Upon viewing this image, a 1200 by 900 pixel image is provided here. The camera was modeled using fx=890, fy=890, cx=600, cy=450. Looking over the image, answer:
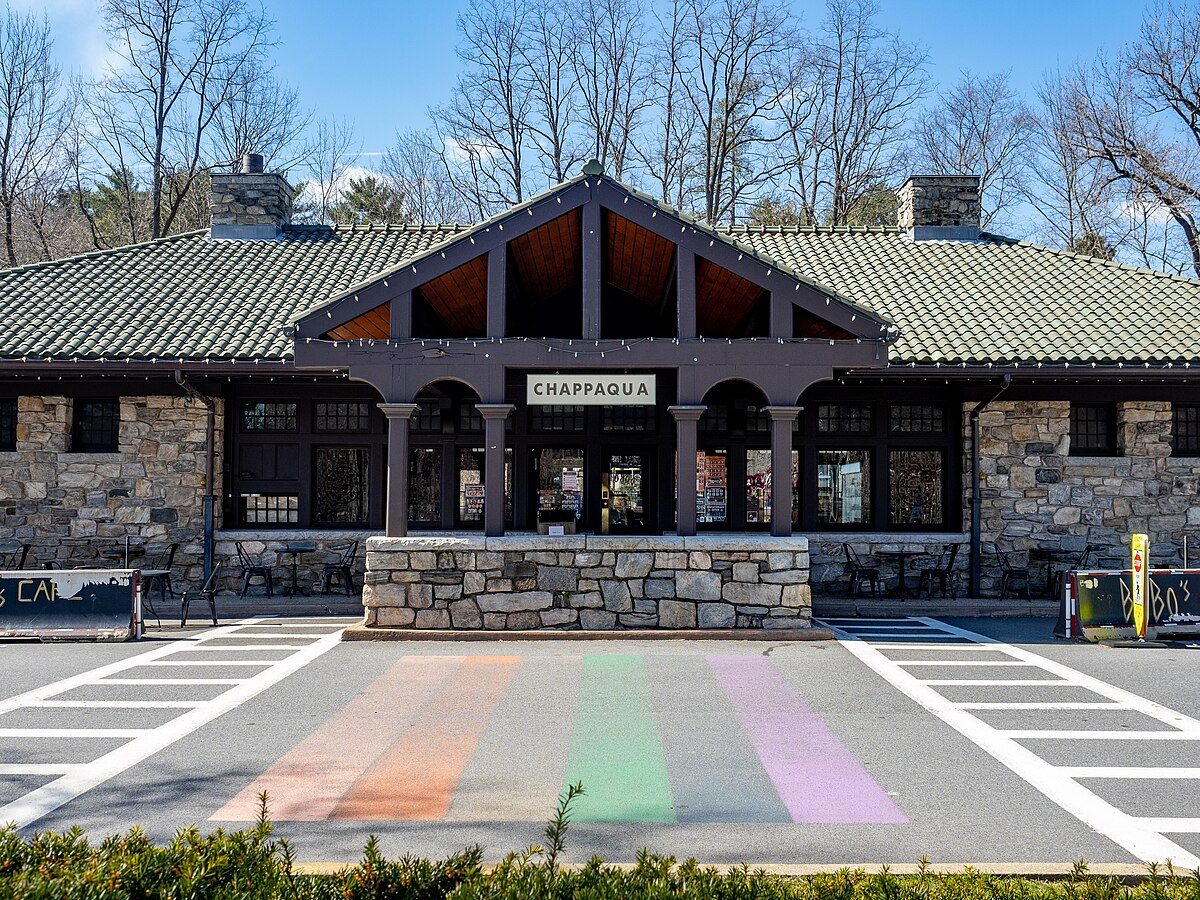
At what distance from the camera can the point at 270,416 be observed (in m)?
14.5

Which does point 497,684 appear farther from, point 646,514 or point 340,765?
point 646,514

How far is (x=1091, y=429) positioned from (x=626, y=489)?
759cm

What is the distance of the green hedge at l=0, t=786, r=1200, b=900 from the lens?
3.43 meters

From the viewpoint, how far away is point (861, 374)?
13273 millimetres

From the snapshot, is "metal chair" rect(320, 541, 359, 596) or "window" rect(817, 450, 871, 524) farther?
"window" rect(817, 450, 871, 524)

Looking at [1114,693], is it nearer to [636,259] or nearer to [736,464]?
[736,464]

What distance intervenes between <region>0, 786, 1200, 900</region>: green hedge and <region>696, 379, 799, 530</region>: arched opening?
35.2 ft

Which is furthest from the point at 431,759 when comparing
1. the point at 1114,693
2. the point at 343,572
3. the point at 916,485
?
the point at 916,485

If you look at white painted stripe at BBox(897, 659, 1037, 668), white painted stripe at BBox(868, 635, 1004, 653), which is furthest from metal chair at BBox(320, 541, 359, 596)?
white painted stripe at BBox(897, 659, 1037, 668)

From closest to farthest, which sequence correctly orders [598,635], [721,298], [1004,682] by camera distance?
[1004,682]
[598,635]
[721,298]

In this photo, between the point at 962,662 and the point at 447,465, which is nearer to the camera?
the point at 962,662

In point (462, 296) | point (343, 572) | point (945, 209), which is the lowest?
point (343, 572)

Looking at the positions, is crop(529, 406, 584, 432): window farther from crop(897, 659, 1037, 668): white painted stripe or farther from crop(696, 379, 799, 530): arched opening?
crop(897, 659, 1037, 668): white painted stripe

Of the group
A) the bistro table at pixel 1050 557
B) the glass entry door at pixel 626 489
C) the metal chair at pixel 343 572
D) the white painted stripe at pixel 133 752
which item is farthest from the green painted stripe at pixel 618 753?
the bistro table at pixel 1050 557
